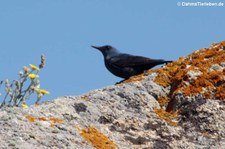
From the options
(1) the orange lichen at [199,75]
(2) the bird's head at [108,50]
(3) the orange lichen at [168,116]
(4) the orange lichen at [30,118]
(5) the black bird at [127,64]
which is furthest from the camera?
(2) the bird's head at [108,50]

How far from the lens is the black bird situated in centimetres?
863

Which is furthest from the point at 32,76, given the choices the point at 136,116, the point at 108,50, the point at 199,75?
the point at 136,116

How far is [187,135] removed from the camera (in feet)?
13.9

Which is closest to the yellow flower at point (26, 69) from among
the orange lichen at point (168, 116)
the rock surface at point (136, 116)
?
the rock surface at point (136, 116)

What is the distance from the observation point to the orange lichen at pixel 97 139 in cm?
393

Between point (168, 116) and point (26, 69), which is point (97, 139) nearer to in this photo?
point (168, 116)

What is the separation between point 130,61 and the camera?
8969mm

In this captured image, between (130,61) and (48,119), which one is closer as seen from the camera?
(48,119)

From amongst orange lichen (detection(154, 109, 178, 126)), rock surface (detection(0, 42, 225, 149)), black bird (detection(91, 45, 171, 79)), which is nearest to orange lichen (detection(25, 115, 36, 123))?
rock surface (detection(0, 42, 225, 149))

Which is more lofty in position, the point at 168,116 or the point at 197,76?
the point at 197,76

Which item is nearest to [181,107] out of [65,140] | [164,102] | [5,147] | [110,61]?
[164,102]

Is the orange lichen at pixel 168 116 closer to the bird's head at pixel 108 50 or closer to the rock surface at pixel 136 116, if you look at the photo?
the rock surface at pixel 136 116

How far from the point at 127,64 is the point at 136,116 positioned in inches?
168

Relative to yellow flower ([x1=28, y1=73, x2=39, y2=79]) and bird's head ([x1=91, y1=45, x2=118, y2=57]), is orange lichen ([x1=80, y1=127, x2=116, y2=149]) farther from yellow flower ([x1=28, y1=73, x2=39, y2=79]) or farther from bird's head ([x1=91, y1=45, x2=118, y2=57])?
bird's head ([x1=91, y1=45, x2=118, y2=57])
